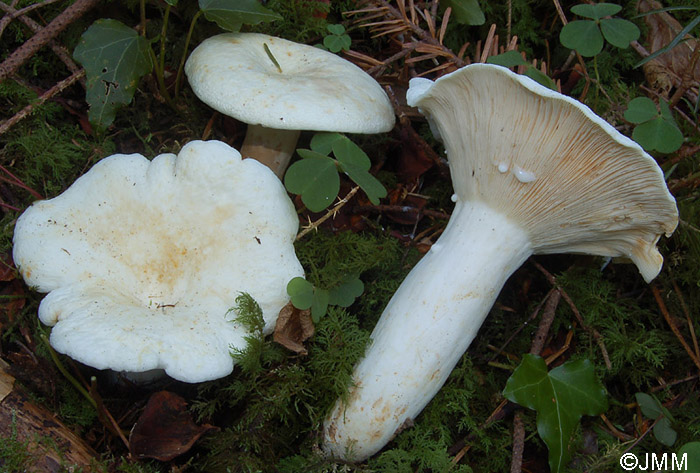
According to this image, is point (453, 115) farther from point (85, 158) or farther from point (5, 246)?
point (5, 246)

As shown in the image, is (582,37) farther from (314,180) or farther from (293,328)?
(293,328)

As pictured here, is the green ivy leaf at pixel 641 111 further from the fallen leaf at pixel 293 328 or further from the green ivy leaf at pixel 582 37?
the fallen leaf at pixel 293 328

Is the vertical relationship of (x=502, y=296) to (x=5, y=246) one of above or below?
below

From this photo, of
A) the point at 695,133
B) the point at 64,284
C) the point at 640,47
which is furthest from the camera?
the point at 640,47

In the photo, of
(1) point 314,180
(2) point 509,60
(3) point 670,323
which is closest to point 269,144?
(1) point 314,180

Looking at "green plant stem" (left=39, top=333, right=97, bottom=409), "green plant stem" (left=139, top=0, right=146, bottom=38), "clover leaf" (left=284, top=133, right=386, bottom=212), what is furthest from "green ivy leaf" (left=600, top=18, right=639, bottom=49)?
"green plant stem" (left=39, top=333, right=97, bottom=409)

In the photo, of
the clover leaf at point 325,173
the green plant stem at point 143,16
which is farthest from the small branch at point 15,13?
the clover leaf at point 325,173

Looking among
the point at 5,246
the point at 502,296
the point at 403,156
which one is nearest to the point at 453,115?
the point at 403,156
